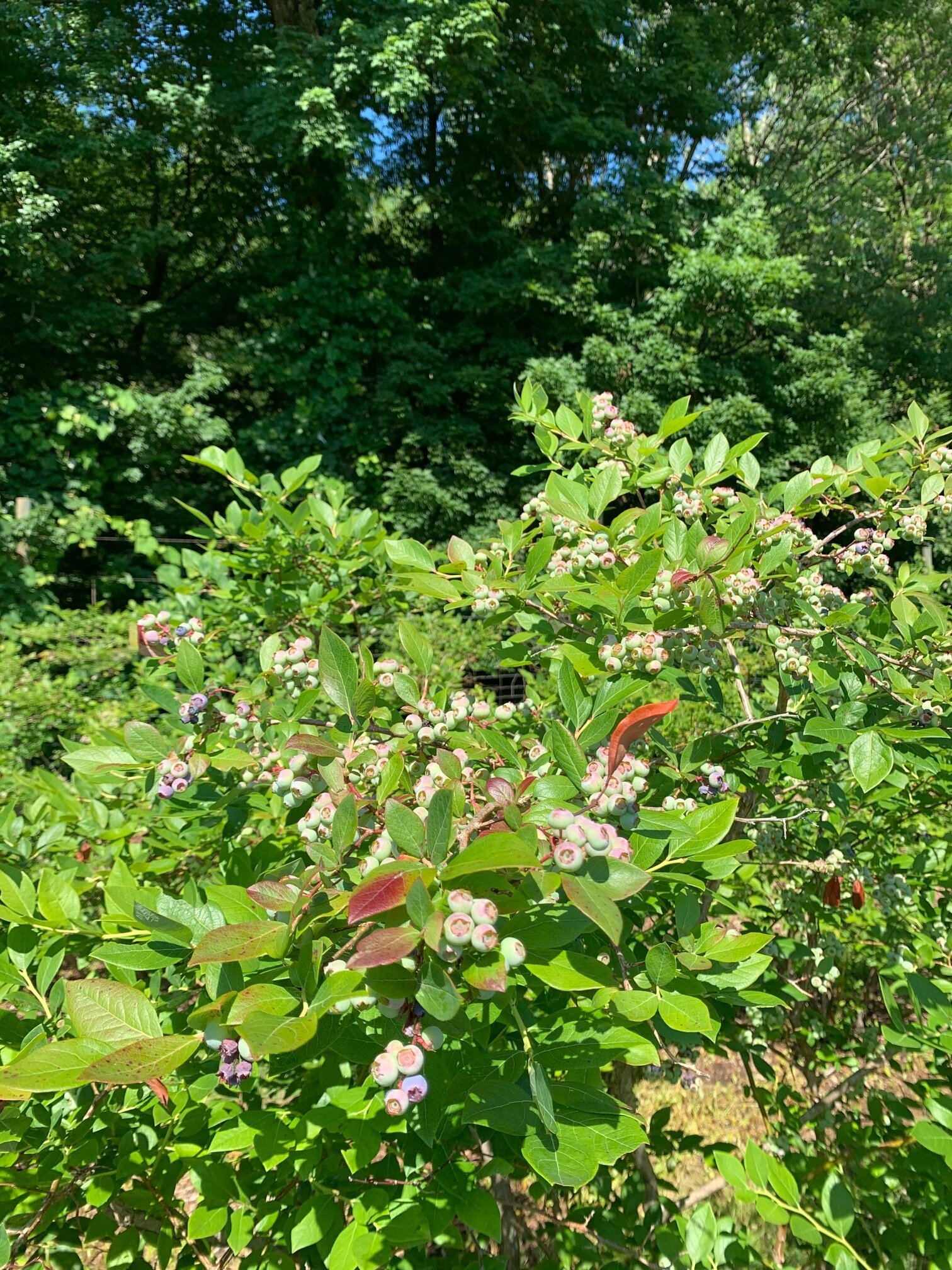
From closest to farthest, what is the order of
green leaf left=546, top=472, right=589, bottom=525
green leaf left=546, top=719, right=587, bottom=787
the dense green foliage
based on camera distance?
green leaf left=546, top=719, right=587, bottom=787 → green leaf left=546, top=472, right=589, bottom=525 → the dense green foliage

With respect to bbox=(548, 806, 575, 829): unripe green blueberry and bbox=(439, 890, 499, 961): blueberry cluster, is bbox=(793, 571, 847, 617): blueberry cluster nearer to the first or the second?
bbox=(548, 806, 575, 829): unripe green blueberry

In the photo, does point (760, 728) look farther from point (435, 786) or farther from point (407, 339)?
point (407, 339)

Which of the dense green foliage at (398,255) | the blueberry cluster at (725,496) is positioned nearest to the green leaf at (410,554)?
the blueberry cluster at (725,496)

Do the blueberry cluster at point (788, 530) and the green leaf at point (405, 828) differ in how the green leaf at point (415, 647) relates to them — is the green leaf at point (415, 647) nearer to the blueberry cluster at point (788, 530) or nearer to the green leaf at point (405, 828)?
the green leaf at point (405, 828)

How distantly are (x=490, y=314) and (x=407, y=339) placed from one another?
4.17ft

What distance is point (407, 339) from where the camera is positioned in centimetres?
912

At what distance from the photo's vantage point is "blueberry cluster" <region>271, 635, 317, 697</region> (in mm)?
1119

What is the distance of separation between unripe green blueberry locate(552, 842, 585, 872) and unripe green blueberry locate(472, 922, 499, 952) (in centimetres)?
8

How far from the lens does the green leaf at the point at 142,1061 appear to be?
1.65 feet

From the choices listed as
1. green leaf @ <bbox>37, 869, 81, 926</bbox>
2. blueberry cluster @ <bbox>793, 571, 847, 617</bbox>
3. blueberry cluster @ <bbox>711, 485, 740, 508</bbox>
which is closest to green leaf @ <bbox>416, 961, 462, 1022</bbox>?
green leaf @ <bbox>37, 869, 81, 926</bbox>

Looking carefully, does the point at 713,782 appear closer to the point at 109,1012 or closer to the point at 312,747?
the point at 312,747

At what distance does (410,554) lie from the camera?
1.26 metres

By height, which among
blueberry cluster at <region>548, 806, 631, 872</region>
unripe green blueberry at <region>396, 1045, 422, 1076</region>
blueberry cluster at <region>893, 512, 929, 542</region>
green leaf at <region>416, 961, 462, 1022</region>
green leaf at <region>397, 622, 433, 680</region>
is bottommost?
unripe green blueberry at <region>396, 1045, 422, 1076</region>

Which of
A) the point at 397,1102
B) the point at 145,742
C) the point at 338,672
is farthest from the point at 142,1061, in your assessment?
the point at 145,742
